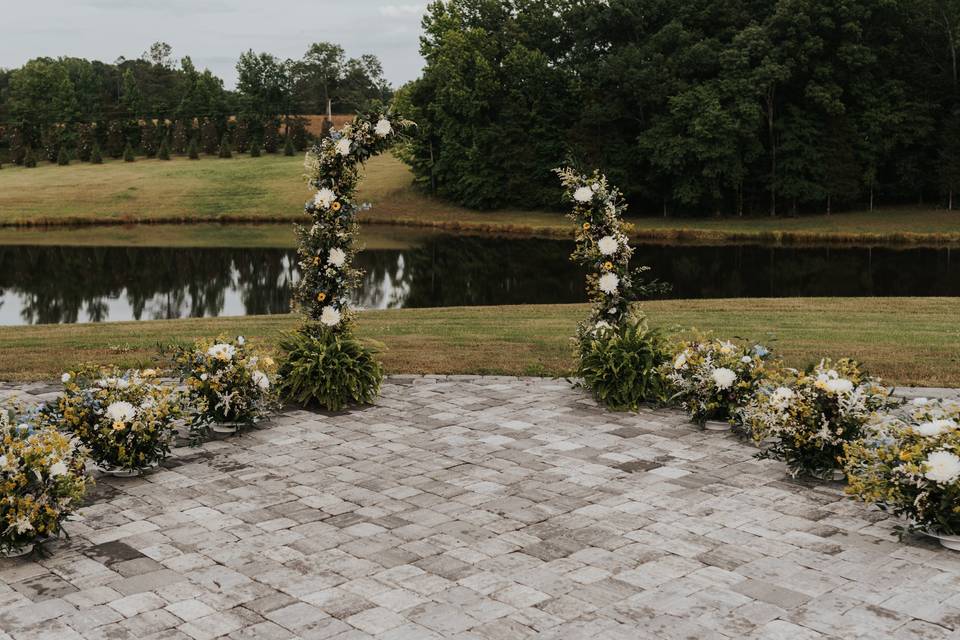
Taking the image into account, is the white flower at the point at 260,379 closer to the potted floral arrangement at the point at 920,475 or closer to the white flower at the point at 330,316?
the white flower at the point at 330,316

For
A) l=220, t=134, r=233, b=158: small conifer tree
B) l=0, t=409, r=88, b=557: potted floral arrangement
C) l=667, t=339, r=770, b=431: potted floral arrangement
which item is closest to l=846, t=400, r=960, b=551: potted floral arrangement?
l=667, t=339, r=770, b=431: potted floral arrangement

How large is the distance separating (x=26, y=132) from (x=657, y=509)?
74551mm

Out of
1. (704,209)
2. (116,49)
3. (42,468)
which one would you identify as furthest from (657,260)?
(116,49)

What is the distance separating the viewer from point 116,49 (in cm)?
9775

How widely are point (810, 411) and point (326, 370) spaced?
16.5 feet

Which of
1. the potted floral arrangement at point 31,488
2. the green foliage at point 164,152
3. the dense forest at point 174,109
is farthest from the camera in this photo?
the dense forest at point 174,109

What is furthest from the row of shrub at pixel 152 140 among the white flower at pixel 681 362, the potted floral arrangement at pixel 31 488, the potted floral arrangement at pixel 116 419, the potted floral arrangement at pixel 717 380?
the potted floral arrangement at pixel 31 488

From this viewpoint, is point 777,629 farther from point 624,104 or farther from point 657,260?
point 624,104

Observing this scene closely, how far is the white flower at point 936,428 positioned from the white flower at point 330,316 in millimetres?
6091

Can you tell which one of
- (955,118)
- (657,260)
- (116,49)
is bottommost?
(657,260)

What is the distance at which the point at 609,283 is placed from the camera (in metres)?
10.5

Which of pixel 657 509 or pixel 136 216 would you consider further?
pixel 136 216

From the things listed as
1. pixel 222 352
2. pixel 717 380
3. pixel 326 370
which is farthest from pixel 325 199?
pixel 717 380

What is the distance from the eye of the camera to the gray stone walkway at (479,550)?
16.9ft
